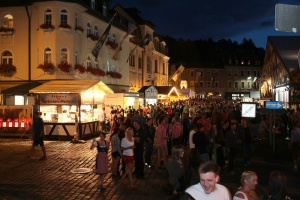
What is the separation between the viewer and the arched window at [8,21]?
2625 centimetres

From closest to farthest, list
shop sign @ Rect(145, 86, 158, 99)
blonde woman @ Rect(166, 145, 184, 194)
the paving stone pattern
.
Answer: blonde woman @ Rect(166, 145, 184, 194)
the paving stone pattern
shop sign @ Rect(145, 86, 158, 99)

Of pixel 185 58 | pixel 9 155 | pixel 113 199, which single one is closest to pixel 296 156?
pixel 113 199

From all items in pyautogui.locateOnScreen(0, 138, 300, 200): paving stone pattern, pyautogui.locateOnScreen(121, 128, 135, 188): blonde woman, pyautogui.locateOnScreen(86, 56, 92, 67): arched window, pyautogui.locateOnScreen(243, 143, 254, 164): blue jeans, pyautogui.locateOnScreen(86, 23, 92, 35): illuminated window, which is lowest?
pyautogui.locateOnScreen(0, 138, 300, 200): paving stone pattern

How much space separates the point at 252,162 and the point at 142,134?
5003 millimetres

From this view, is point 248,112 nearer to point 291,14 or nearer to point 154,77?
point 291,14

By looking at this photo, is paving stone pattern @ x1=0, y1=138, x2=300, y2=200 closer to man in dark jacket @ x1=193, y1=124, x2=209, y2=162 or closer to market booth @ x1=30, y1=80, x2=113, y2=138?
man in dark jacket @ x1=193, y1=124, x2=209, y2=162

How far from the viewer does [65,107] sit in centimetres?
2161

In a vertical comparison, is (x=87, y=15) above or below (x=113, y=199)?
above

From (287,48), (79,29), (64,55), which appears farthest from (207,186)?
(287,48)

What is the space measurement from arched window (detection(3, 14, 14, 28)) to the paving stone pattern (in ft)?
42.3

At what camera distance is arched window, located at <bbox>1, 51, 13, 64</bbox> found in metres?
26.4

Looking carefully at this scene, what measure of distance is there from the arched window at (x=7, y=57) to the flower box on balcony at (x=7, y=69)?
2.14 ft

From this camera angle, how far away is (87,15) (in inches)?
1072

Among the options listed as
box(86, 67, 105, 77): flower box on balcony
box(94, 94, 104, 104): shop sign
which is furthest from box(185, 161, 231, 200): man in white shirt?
box(86, 67, 105, 77): flower box on balcony
